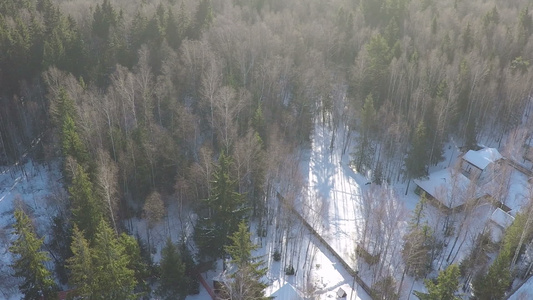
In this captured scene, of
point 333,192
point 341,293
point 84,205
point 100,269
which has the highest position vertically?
point 84,205

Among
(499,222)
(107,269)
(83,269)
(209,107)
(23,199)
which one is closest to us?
(83,269)

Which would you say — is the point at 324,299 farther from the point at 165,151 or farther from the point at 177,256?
the point at 165,151

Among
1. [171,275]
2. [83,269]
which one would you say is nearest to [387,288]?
[171,275]

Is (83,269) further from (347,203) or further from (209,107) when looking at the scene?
(347,203)

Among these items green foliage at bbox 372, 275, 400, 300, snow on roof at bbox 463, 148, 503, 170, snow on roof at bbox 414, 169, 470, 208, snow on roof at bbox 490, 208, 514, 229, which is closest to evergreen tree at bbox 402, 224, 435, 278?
green foliage at bbox 372, 275, 400, 300

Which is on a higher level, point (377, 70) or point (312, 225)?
point (377, 70)

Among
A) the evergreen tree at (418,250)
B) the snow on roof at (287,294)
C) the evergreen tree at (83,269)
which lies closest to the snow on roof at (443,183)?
the evergreen tree at (418,250)

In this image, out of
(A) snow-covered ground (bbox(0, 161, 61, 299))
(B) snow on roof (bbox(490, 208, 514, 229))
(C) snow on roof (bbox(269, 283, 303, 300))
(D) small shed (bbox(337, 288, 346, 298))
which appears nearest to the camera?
(C) snow on roof (bbox(269, 283, 303, 300))

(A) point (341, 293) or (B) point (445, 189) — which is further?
(B) point (445, 189)

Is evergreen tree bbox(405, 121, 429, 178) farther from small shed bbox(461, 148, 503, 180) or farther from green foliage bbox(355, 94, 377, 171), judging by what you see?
green foliage bbox(355, 94, 377, 171)
